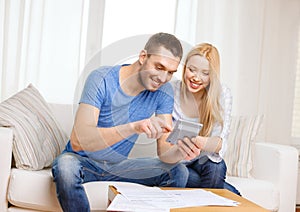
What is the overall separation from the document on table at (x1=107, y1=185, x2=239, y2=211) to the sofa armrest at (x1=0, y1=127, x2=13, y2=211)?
25.8 inches

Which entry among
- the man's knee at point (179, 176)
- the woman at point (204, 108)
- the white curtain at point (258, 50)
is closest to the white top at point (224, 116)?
the woman at point (204, 108)

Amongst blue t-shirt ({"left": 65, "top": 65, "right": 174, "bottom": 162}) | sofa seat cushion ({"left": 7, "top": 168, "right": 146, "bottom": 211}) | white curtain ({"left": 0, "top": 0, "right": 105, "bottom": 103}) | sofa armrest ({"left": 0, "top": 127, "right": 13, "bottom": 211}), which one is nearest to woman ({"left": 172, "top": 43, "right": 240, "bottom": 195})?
blue t-shirt ({"left": 65, "top": 65, "right": 174, "bottom": 162})

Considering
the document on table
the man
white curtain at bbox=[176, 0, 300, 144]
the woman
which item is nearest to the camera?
the document on table

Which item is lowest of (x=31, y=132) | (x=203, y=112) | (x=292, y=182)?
(x=292, y=182)

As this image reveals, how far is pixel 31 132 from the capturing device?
2.31 meters

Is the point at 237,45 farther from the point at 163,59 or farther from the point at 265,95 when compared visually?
the point at 163,59

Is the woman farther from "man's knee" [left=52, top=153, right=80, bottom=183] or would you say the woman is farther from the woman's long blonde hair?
"man's knee" [left=52, top=153, right=80, bottom=183]

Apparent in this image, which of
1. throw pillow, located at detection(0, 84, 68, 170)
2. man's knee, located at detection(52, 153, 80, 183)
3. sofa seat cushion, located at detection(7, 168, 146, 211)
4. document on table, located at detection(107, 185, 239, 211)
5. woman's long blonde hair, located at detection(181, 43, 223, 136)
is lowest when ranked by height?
sofa seat cushion, located at detection(7, 168, 146, 211)

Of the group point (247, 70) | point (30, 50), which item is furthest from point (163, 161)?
Result: point (247, 70)

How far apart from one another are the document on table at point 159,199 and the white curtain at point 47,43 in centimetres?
180

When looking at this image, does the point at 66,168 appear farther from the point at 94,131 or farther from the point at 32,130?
the point at 32,130

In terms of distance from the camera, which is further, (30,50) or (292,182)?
(30,50)

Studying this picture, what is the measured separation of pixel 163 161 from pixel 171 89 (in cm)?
32

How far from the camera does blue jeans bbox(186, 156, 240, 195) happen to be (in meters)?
2.22
